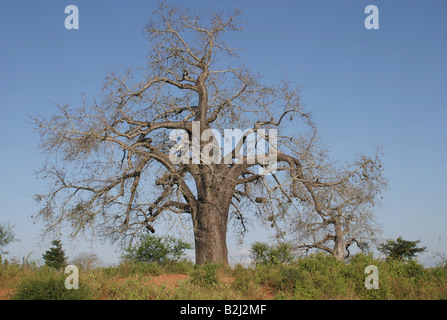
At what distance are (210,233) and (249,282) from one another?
432 centimetres

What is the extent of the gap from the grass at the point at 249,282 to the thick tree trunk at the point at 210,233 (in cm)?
227

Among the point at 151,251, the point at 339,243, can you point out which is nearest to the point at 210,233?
the point at 151,251

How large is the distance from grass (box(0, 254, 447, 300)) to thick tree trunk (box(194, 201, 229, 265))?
227 cm

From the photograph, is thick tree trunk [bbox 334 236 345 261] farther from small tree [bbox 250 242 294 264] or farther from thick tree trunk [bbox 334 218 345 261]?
small tree [bbox 250 242 294 264]

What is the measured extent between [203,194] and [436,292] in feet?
22.8

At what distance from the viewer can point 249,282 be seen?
9.48 metres

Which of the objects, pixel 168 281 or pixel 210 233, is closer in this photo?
pixel 168 281

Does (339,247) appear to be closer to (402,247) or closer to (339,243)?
(339,243)

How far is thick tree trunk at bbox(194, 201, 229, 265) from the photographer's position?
13594 millimetres

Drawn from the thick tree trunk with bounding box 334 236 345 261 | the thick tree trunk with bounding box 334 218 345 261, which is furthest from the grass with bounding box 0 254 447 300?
the thick tree trunk with bounding box 334 236 345 261

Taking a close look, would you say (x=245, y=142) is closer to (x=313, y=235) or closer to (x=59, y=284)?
(x=313, y=235)

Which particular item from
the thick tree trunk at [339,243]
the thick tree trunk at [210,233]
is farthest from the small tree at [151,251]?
the thick tree trunk at [339,243]

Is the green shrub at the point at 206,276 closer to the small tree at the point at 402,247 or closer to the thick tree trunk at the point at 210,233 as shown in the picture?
the thick tree trunk at the point at 210,233
